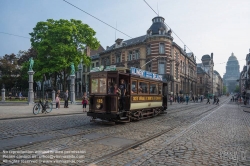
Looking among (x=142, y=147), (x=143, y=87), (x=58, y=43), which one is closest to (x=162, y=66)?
(x=58, y=43)

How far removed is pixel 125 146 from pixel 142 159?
1195 millimetres

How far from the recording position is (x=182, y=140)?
7195 millimetres

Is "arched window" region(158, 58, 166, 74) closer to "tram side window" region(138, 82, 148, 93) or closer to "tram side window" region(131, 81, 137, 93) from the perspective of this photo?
"tram side window" region(138, 82, 148, 93)

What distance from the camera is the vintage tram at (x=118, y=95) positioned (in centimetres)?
1032

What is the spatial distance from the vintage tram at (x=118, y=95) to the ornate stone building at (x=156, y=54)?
26.0 metres

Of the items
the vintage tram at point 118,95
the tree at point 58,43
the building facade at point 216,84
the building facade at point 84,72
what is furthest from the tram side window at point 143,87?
the building facade at point 216,84

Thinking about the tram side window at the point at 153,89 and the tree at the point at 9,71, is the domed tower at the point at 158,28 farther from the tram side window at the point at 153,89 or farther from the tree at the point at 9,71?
the tree at the point at 9,71

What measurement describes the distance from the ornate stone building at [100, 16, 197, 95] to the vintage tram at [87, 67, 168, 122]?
26.0 m

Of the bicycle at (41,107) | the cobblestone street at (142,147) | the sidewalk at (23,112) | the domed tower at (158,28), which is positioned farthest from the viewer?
the domed tower at (158,28)

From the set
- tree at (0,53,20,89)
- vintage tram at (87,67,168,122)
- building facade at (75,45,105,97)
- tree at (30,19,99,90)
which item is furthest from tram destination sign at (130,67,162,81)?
building facade at (75,45,105,97)

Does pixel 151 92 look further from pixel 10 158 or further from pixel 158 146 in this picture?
pixel 10 158

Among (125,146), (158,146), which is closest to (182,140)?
(158,146)

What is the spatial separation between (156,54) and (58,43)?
19397 millimetres

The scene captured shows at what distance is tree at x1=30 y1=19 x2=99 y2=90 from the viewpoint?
32.3m
